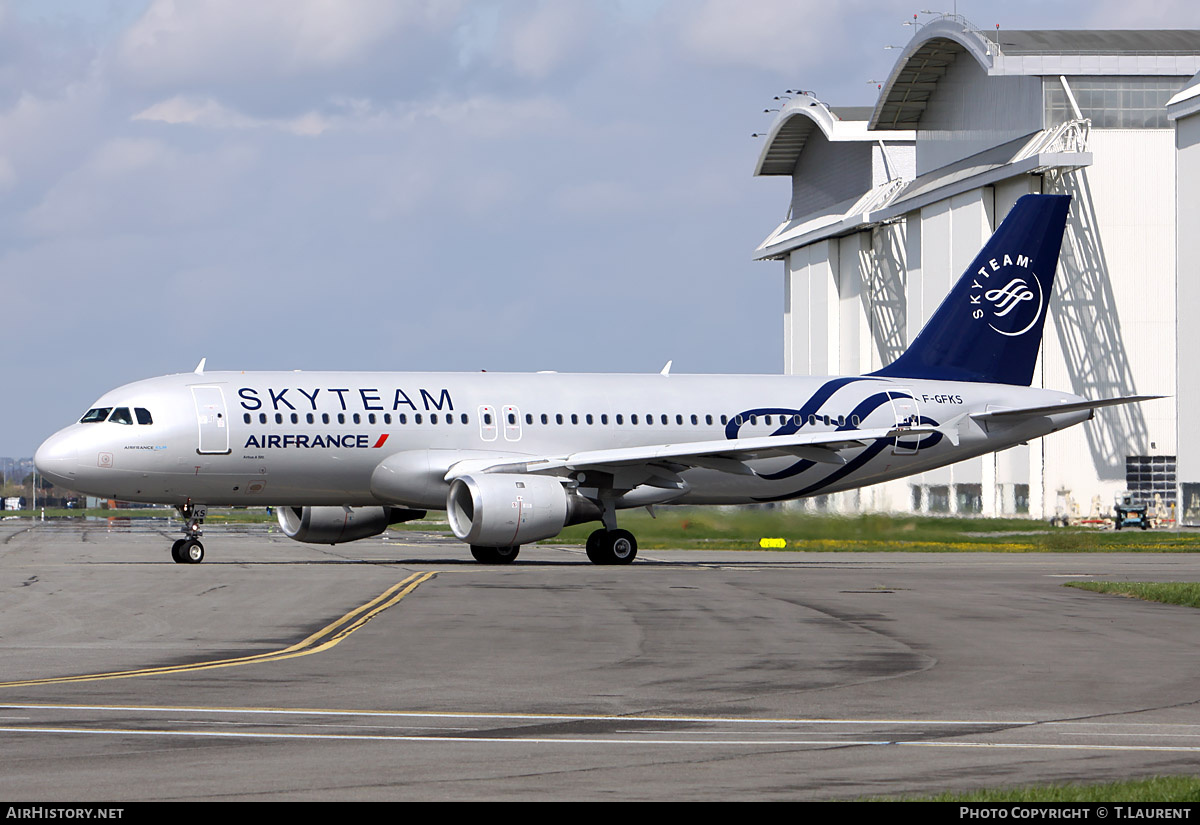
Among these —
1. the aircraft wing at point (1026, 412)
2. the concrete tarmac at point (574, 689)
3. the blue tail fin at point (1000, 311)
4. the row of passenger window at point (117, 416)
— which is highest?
the blue tail fin at point (1000, 311)

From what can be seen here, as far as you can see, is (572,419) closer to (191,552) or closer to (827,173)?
(191,552)

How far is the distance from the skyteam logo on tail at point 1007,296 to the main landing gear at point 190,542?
19.7m

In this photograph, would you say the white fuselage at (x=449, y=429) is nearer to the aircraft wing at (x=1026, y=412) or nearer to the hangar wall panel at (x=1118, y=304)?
the aircraft wing at (x=1026, y=412)

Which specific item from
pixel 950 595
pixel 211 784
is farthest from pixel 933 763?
pixel 950 595

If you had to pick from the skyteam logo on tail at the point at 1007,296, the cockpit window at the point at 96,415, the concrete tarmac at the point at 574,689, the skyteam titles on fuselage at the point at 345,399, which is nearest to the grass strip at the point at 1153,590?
the concrete tarmac at the point at 574,689

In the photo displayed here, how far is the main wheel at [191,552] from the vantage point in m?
32.5

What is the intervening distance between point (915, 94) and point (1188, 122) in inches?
821

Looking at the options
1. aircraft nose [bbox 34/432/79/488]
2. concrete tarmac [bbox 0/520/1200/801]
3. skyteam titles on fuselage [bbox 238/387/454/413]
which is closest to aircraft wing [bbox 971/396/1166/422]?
concrete tarmac [bbox 0/520/1200/801]

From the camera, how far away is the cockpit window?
32250mm

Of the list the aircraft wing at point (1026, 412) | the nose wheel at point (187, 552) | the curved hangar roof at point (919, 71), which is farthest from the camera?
the curved hangar roof at point (919, 71)

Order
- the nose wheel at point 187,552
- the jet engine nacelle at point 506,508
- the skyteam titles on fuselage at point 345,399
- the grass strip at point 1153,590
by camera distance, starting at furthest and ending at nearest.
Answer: the skyteam titles on fuselage at point 345,399, the nose wheel at point 187,552, the jet engine nacelle at point 506,508, the grass strip at point 1153,590

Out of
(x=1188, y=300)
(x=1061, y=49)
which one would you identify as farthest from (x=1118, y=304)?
(x=1061, y=49)

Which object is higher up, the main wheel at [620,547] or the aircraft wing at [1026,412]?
the aircraft wing at [1026,412]
